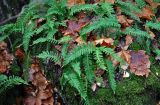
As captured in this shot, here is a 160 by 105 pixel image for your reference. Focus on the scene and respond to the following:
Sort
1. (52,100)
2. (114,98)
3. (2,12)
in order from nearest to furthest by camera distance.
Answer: (114,98)
(52,100)
(2,12)

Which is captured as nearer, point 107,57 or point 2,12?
point 107,57

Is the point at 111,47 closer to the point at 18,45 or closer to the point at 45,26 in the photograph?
the point at 45,26

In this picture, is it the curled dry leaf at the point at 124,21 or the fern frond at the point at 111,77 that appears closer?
the fern frond at the point at 111,77

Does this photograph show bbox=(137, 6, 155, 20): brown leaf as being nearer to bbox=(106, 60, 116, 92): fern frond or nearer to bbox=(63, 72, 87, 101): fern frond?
bbox=(106, 60, 116, 92): fern frond

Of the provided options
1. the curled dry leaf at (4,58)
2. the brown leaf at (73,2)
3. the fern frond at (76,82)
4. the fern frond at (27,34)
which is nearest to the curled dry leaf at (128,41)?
the fern frond at (76,82)

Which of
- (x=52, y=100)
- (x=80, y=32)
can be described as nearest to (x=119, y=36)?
(x=80, y=32)

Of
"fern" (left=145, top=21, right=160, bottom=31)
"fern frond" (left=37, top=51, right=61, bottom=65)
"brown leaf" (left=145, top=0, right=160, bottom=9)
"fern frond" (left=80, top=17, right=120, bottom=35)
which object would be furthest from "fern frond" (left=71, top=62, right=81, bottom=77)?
"brown leaf" (left=145, top=0, right=160, bottom=9)

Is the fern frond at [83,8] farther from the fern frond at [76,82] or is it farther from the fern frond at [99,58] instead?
the fern frond at [76,82]
